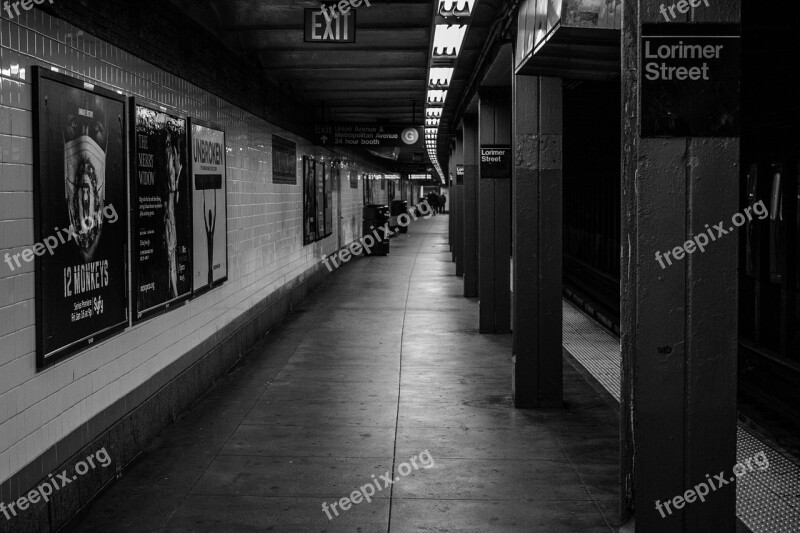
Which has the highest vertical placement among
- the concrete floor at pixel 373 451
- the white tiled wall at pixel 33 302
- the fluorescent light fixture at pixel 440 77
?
the fluorescent light fixture at pixel 440 77

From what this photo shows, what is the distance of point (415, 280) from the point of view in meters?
18.6

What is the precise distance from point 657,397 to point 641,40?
1475mm

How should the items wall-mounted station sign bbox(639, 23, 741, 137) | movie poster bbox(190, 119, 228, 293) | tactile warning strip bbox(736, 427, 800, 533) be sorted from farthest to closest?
1. movie poster bbox(190, 119, 228, 293)
2. tactile warning strip bbox(736, 427, 800, 533)
3. wall-mounted station sign bbox(639, 23, 741, 137)

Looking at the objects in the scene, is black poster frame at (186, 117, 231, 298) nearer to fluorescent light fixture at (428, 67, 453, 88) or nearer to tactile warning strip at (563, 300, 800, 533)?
fluorescent light fixture at (428, 67, 453, 88)

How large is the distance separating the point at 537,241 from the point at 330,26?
2727 mm

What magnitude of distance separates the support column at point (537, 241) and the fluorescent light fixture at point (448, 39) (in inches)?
A: 48.2

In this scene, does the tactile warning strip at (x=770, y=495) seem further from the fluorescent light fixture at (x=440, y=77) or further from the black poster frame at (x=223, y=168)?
the fluorescent light fixture at (x=440, y=77)

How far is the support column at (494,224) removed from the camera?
10648mm

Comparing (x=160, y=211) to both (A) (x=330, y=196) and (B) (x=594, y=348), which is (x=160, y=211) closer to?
(B) (x=594, y=348)

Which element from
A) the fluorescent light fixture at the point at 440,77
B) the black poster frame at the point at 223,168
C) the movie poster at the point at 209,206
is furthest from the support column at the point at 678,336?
the fluorescent light fixture at the point at 440,77

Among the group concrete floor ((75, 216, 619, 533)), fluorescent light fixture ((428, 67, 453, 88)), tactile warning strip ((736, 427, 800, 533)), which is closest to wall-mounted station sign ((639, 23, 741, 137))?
tactile warning strip ((736, 427, 800, 533))

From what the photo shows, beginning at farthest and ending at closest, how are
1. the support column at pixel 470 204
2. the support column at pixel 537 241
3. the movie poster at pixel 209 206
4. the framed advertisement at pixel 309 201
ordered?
1. the framed advertisement at pixel 309 201
2. the support column at pixel 470 204
3. the movie poster at pixel 209 206
4. the support column at pixel 537 241

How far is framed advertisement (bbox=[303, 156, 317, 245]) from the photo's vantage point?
49.9 feet

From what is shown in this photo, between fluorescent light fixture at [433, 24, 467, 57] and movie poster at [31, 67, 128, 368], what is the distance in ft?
11.6
